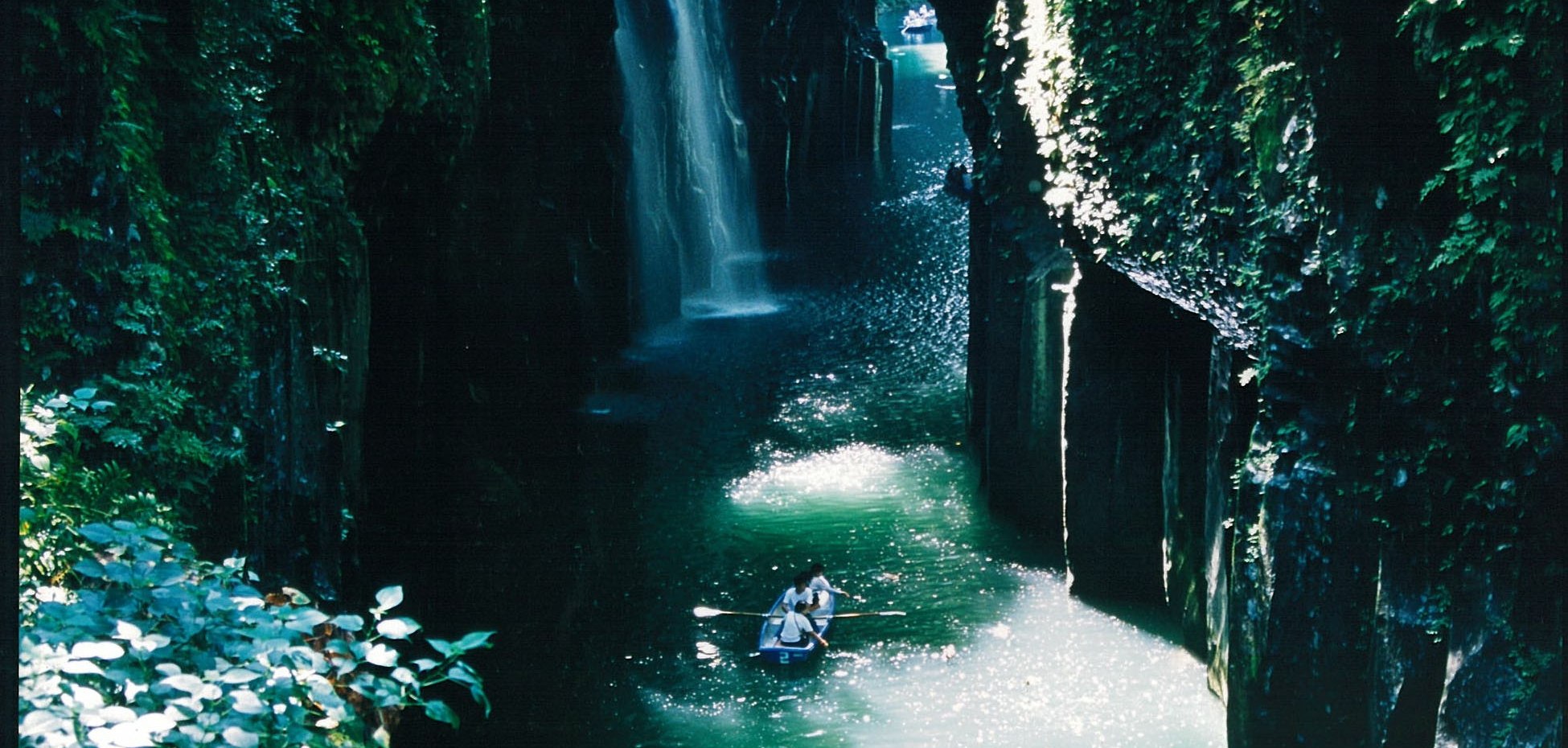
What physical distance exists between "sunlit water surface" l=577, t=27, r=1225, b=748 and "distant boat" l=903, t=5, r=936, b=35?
1731 inches

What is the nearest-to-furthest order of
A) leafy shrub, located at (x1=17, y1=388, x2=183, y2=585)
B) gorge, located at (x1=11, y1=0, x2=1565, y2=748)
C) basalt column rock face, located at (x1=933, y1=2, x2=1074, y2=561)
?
leafy shrub, located at (x1=17, y1=388, x2=183, y2=585) → gorge, located at (x1=11, y1=0, x2=1565, y2=748) → basalt column rock face, located at (x1=933, y1=2, x2=1074, y2=561)

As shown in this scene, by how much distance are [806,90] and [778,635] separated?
965 inches

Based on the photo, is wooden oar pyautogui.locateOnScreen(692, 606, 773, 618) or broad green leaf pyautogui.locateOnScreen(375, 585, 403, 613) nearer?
broad green leaf pyautogui.locateOnScreen(375, 585, 403, 613)

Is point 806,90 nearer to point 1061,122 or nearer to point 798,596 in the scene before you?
point 1061,122

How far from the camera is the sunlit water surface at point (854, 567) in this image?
34.6 ft

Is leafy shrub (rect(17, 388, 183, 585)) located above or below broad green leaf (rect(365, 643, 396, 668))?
above

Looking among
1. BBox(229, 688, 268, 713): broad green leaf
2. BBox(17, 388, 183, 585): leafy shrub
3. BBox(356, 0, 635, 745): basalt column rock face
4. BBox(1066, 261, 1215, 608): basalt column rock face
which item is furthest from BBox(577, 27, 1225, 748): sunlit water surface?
Answer: BBox(229, 688, 268, 713): broad green leaf

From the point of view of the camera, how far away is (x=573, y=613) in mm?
12828

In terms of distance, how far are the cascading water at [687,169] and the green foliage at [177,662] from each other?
20.4m

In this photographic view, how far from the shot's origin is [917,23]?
220ft

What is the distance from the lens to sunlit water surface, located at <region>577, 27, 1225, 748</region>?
34.6 ft

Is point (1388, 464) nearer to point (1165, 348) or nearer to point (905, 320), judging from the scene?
point (1165, 348)

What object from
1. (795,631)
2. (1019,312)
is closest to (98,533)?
(795,631)

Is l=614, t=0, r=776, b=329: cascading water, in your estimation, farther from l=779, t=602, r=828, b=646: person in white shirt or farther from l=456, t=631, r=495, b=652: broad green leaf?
l=456, t=631, r=495, b=652: broad green leaf
